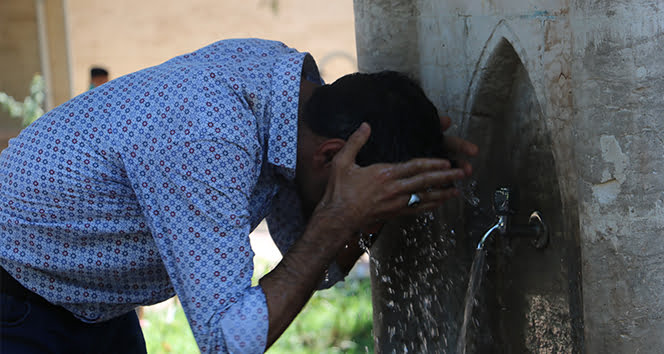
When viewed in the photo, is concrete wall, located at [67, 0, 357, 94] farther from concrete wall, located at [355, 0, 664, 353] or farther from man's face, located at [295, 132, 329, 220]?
concrete wall, located at [355, 0, 664, 353]

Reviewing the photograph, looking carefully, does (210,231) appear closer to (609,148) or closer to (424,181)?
(424,181)

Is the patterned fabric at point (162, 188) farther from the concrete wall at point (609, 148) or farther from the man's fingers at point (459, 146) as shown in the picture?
the concrete wall at point (609, 148)

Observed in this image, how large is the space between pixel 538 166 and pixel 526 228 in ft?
0.50

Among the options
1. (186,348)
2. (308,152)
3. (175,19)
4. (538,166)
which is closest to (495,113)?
(538,166)

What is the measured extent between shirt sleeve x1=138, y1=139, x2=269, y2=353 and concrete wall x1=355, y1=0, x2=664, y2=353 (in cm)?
63

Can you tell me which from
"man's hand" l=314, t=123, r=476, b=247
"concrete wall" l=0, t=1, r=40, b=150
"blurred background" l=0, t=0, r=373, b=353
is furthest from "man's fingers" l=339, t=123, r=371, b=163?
"concrete wall" l=0, t=1, r=40, b=150

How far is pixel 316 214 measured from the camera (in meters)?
1.67

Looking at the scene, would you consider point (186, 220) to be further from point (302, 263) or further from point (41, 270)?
point (41, 270)

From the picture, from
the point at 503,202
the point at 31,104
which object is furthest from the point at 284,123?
the point at 31,104

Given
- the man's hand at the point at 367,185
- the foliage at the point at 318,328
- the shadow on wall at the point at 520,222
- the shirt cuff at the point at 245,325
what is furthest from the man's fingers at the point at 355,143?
the foliage at the point at 318,328

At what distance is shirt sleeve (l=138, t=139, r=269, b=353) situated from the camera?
5.03 feet

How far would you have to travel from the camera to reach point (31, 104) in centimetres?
839

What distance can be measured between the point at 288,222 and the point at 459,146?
0.46m

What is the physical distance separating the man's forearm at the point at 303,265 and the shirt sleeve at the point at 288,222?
1.00ft
